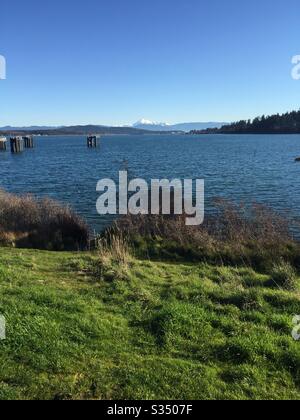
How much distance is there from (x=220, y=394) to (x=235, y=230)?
1219 centimetres

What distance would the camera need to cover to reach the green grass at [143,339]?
19.1 ft

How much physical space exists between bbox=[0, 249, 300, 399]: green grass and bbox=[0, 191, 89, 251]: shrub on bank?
276 inches

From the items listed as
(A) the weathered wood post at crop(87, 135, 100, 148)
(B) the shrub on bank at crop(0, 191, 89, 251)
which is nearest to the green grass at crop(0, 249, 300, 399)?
(B) the shrub on bank at crop(0, 191, 89, 251)

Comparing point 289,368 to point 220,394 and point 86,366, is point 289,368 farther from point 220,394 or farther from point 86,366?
point 86,366

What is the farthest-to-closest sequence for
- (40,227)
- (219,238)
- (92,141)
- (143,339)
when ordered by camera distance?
(92,141), (40,227), (219,238), (143,339)

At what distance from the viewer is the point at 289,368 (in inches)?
253

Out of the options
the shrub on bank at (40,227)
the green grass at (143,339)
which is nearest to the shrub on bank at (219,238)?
the shrub on bank at (40,227)

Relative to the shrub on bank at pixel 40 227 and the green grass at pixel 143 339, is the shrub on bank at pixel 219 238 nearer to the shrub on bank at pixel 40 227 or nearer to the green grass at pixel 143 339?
the shrub on bank at pixel 40 227

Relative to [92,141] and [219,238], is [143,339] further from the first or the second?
[92,141]

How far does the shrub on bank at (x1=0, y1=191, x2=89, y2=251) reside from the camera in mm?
18016

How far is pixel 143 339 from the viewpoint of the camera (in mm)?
7316

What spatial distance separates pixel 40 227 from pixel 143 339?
42.0 feet

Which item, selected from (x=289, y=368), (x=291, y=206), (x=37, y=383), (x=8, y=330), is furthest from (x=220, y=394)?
(x=291, y=206)

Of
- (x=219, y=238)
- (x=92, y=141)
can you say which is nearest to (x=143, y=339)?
(x=219, y=238)
